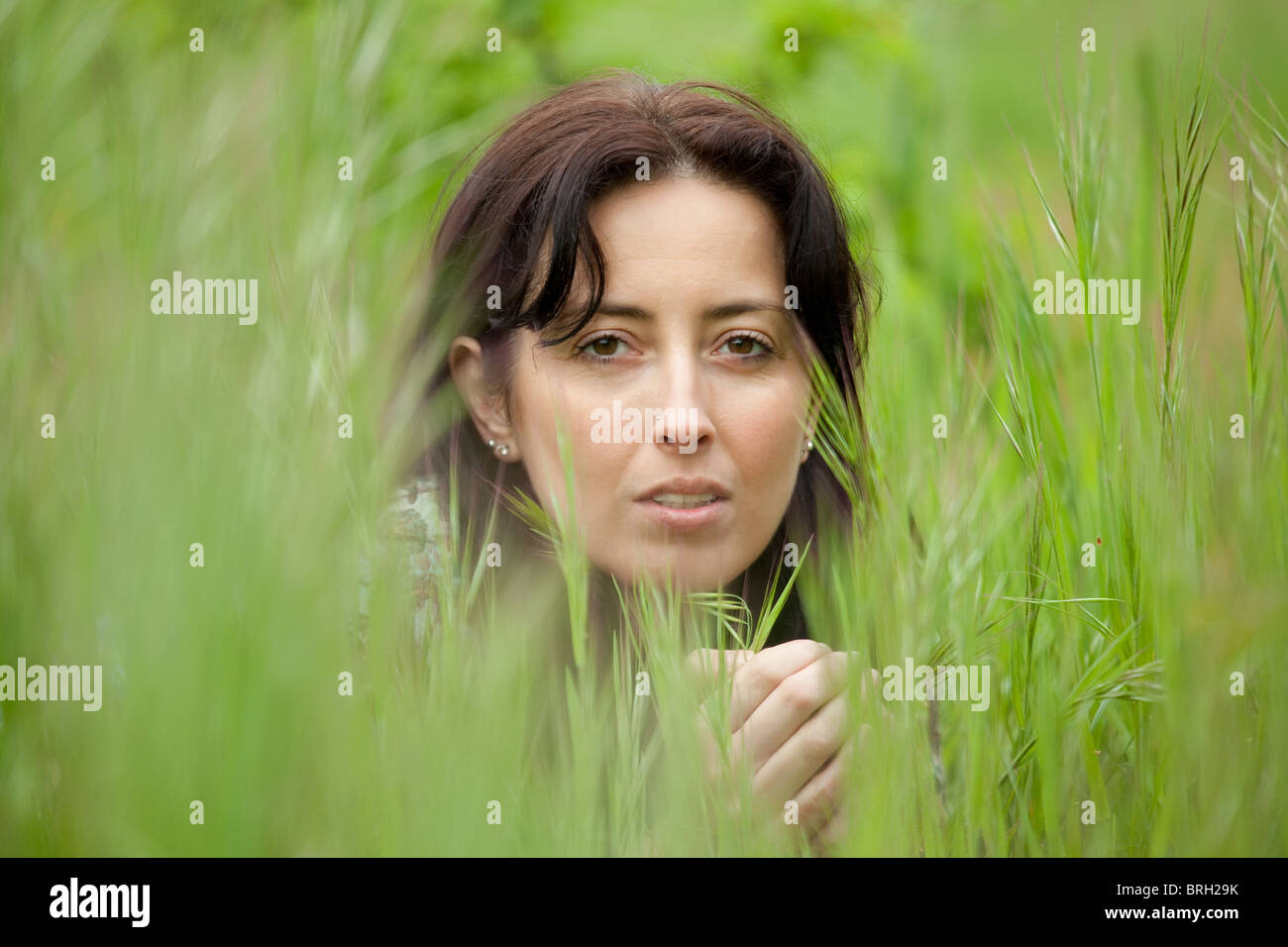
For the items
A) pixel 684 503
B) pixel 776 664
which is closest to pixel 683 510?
pixel 684 503

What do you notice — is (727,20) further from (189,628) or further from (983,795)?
(189,628)

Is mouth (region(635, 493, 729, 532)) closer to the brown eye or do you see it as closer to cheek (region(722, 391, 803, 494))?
cheek (region(722, 391, 803, 494))

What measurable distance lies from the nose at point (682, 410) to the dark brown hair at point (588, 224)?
0.37 ft

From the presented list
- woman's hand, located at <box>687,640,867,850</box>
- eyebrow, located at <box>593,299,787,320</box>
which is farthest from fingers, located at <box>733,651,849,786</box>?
eyebrow, located at <box>593,299,787,320</box>

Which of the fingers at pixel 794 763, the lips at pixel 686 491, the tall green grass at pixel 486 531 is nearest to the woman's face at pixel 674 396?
the lips at pixel 686 491

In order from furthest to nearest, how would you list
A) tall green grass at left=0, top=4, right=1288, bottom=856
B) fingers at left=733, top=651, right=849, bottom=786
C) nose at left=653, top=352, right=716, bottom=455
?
nose at left=653, top=352, right=716, bottom=455
fingers at left=733, top=651, right=849, bottom=786
tall green grass at left=0, top=4, right=1288, bottom=856

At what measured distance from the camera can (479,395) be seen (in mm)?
1257

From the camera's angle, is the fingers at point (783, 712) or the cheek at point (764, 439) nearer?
the fingers at point (783, 712)

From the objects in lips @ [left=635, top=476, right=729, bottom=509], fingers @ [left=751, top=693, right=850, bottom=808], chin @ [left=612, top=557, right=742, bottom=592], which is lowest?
fingers @ [left=751, top=693, right=850, bottom=808]

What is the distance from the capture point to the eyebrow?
1153 millimetres

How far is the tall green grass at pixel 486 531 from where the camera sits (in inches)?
21.5

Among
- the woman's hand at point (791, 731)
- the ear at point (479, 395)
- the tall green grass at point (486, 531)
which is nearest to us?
the tall green grass at point (486, 531)

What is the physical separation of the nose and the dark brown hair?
0.11 m

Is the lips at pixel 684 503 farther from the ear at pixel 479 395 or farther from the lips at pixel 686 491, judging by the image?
the ear at pixel 479 395
